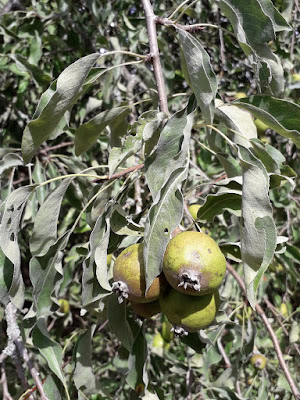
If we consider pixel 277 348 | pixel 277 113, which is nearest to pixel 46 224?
pixel 277 113

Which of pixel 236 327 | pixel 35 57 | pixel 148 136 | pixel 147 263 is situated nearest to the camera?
pixel 147 263

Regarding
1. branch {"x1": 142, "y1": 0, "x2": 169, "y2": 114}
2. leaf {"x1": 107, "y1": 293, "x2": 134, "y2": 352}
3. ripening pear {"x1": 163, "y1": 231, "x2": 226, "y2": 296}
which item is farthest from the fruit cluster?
branch {"x1": 142, "y1": 0, "x2": 169, "y2": 114}

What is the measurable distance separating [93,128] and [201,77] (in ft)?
1.46

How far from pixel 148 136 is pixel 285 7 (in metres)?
1.33

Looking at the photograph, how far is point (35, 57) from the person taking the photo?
89.4 inches

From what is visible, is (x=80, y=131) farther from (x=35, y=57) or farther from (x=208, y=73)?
(x=35, y=57)

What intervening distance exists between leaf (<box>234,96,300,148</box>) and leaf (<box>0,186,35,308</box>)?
24.4 inches

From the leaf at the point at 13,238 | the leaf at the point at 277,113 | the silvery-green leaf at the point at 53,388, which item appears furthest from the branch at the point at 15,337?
the leaf at the point at 277,113

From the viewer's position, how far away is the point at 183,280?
926mm

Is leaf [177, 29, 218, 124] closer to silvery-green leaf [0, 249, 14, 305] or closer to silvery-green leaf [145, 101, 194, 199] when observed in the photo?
silvery-green leaf [145, 101, 194, 199]

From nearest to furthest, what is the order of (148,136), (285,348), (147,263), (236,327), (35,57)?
1. (147,263)
2. (148,136)
3. (236,327)
4. (35,57)
5. (285,348)

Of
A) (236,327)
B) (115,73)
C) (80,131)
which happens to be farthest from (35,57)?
(236,327)

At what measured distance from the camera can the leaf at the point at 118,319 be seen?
3.76 feet

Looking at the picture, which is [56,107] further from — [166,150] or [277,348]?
[277,348]
